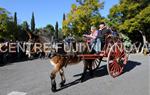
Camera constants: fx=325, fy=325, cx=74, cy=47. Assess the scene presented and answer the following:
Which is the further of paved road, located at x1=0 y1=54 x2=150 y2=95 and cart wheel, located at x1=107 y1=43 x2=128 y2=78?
cart wheel, located at x1=107 y1=43 x2=128 y2=78

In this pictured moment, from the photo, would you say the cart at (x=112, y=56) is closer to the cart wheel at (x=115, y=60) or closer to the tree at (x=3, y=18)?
the cart wheel at (x=115, y=60)

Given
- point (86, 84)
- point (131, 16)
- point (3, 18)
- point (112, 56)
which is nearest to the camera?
point (86, 84)

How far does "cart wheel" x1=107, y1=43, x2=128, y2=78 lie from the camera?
12289 mm

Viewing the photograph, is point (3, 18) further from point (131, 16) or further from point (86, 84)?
point (86, 84)

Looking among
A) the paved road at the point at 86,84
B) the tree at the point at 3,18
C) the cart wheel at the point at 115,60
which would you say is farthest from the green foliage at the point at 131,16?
the cart wheel at the point at 115,60

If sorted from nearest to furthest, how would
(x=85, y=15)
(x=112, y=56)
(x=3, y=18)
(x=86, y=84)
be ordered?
(x=86, y=84), (x=112, y=56), (x=3, y=18), (x=85, y=15)

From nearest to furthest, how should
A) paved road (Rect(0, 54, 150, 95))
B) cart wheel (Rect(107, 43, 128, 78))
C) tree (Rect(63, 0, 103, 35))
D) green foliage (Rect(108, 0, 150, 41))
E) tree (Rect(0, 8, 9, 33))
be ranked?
paved road (Rect(0, 54, 150, 95)) → cart wheel (Rect(107, 43, 128, 78)) → green foliage (Rect(108, 0, 150, 41)) → tree (Rect(0, 8, 9, 33)) → tree (Rect(63, 0, 103, 35))

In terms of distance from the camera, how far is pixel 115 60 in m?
12.5

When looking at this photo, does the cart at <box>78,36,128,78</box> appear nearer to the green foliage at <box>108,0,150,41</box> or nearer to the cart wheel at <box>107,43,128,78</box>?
the cart wheel at <box>107,43,128,78</box>

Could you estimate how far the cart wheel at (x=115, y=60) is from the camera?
12289 mm

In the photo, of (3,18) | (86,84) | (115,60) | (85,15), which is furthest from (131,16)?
(86,84)

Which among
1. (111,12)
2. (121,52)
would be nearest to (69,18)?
(111,12)

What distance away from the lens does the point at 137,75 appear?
12.9 meters

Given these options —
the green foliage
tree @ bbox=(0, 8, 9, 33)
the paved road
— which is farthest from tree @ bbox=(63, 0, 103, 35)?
the paved road
